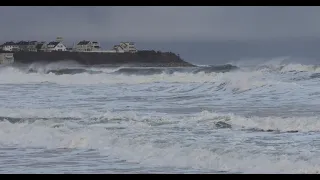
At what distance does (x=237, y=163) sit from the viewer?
189 inches

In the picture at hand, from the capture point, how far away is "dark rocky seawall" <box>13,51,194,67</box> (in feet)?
16.5

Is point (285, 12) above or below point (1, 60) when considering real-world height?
above

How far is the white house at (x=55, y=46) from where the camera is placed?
499cm

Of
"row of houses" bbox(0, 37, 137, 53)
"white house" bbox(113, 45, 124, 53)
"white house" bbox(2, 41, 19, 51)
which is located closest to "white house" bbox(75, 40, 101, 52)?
"row of houses" bbox(0, 37, 137, 53)

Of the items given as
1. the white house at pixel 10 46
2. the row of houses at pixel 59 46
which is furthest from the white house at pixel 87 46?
the white house at pixel 10 46

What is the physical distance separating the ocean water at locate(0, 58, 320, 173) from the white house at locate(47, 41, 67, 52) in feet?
0.36

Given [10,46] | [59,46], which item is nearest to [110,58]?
[59,46]

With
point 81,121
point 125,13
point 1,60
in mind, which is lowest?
point 81,121

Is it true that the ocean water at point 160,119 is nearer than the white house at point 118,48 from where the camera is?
Yes

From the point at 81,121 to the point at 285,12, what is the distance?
60.0 inches

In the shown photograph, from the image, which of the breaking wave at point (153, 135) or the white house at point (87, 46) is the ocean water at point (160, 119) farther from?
the white house at point (87, 46)

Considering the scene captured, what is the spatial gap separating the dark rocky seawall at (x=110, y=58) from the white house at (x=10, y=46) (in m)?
0.04

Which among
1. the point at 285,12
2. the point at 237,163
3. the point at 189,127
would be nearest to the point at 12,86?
the point at 189,127
